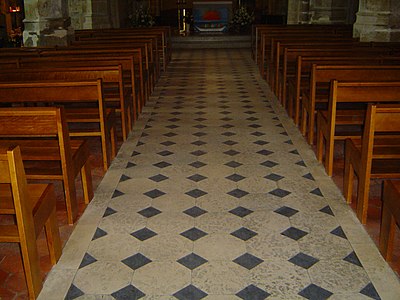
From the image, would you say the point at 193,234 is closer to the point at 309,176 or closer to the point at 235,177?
the point at 235,177

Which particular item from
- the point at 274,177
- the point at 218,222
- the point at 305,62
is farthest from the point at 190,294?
the point at 305,62

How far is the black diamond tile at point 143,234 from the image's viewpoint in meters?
3.69

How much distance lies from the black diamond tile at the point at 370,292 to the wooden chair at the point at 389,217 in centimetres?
37

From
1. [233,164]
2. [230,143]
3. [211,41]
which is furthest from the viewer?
[211,41]

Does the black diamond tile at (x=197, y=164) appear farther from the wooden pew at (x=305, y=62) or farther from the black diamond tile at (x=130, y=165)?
the wooden pew at (x=305, y=62)

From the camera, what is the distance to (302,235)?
3.68m

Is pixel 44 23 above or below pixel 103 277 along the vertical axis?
above

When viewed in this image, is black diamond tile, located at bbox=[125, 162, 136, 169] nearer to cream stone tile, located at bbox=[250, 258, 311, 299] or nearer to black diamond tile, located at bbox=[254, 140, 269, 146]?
black diamond tile, located at bbox=[254, 140, 269, 146]

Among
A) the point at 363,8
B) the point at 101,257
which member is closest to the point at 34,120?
the point at 101,257

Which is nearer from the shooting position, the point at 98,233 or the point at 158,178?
the point at 98,233

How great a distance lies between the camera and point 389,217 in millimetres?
3279

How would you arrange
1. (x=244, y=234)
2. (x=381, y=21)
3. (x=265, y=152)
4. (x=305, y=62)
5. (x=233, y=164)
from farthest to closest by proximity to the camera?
(x=381, y=21), (x=305, y=62), (x=265, y=152), (x=233, y=164), (x=244, y=234)

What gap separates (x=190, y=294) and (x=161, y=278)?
0.85ft

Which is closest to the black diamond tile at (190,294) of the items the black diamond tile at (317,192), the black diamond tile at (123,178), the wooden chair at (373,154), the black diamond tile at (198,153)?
the wooden chair at (373,154)
